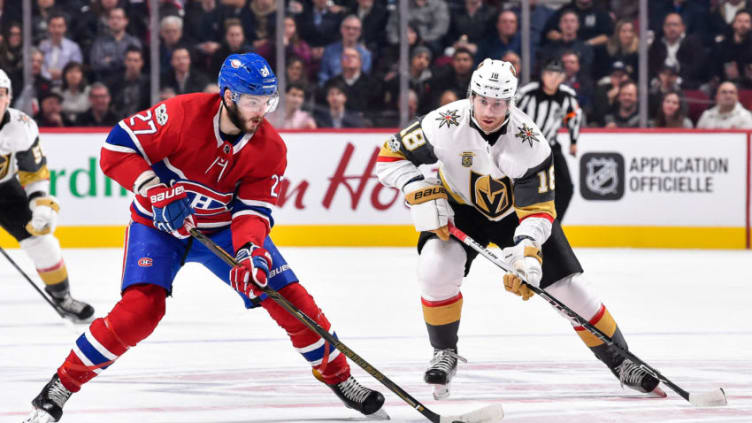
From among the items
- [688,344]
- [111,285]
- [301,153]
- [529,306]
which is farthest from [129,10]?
[688,344]

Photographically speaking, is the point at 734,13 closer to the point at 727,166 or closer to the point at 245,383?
the point at 727,166

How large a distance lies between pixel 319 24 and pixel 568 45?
71.5 inches

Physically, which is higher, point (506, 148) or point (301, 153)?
point (506, 148)

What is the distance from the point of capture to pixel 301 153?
899 centimetres

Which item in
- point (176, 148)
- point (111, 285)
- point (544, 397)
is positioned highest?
point (176, 148)

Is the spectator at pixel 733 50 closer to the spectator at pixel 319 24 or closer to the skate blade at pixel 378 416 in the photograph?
the spectator at pixel 319 24

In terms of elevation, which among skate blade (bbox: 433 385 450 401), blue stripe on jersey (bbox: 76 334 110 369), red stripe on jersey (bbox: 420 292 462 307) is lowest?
skate blade (bbox: 433 385 450 401)

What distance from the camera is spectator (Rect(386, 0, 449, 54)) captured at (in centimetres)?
899

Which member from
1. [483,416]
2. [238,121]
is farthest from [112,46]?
[483,416]

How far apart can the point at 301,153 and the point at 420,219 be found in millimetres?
5042

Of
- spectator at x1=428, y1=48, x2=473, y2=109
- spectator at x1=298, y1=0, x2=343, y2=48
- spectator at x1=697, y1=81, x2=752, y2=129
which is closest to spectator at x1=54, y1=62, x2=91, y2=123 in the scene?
spectator at x1=298, y1=0, x2=343, y2=48

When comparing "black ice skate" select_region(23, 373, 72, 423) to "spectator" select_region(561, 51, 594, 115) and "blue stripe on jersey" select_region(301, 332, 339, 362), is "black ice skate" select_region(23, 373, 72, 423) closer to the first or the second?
"blue stripe on jersey" select_region(301, 332, 339, 362)

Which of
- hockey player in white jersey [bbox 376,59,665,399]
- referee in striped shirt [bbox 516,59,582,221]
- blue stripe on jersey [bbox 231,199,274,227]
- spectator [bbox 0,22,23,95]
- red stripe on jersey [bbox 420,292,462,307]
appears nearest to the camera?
blue stripe on jersey [bbox 231,199,274,227]

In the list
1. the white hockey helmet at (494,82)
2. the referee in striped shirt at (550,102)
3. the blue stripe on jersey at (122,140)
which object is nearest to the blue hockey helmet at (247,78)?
the blue stripe on jersey at (122,140)
